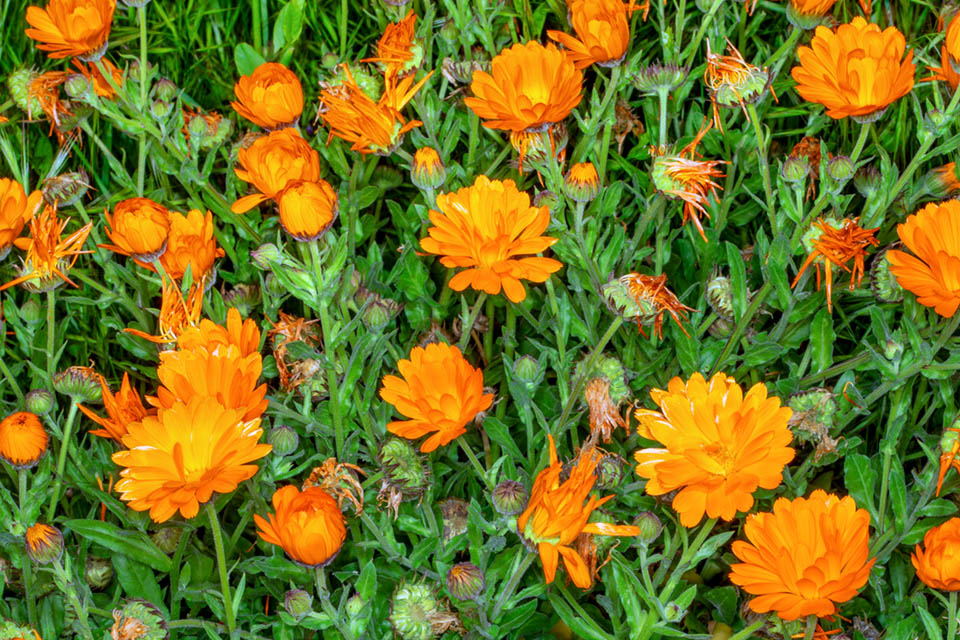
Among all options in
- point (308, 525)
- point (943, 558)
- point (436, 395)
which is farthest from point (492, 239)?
point (943, 558)

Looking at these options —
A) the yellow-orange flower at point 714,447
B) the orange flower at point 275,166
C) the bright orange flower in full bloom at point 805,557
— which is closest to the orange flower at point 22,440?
the orange flower at point 275,166

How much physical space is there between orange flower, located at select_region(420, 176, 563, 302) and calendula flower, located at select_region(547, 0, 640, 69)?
269 mm

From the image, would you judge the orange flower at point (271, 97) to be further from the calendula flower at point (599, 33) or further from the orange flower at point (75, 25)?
the calendula flower at point (599, 33)

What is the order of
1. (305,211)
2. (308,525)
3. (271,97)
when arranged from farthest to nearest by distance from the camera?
(271,97) < (305,211) < (308,525)

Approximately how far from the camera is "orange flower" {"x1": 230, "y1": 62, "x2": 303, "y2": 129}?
5.17 feet

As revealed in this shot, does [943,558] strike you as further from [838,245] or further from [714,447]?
[838,245]

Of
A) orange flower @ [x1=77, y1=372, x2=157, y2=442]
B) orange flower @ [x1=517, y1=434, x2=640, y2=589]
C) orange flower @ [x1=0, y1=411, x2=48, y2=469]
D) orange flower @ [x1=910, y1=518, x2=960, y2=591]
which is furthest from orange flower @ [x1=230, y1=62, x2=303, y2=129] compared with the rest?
orange flower @ [x1=910, y1=518, x2=960, y2=591]

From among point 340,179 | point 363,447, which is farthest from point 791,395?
point 340,179

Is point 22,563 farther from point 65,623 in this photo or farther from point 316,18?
point 316,18

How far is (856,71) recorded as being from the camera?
1381mm

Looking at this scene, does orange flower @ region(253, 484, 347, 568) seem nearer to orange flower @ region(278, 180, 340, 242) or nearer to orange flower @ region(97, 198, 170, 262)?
orange flower @ region(278, 180, 340, 242)

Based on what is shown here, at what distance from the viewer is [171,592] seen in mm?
1533

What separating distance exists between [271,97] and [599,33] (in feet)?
1.64

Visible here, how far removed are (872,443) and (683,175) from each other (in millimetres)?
556
